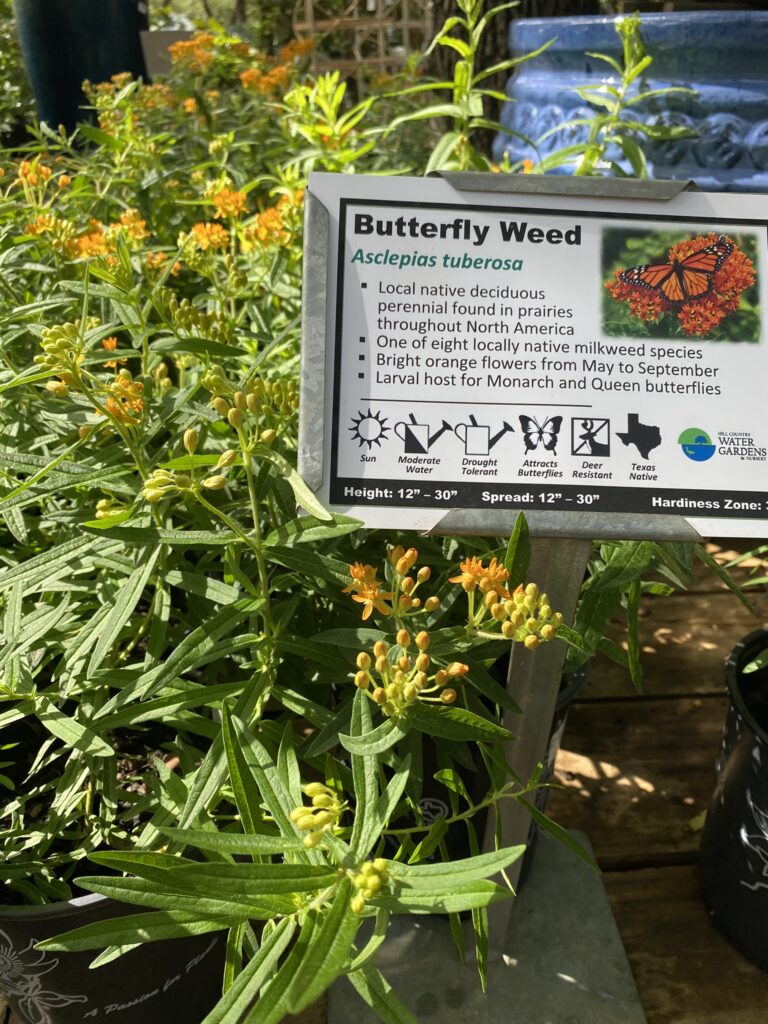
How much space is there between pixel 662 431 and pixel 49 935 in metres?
0.93

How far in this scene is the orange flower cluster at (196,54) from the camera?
8.09ft

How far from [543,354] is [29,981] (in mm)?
1022

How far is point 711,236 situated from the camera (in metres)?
0.90

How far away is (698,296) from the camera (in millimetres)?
886

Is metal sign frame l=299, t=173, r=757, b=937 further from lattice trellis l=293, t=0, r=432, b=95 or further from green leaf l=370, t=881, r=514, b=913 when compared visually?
lattice trellis l=293, t=0, r=432, b=95

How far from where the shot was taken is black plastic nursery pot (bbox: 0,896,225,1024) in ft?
3.29

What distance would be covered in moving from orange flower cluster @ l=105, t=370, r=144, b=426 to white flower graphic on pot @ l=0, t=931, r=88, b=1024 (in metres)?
0.65

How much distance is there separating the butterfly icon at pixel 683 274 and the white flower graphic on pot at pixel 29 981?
3.45ft

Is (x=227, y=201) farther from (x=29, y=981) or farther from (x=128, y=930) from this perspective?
(x=29, y=981)

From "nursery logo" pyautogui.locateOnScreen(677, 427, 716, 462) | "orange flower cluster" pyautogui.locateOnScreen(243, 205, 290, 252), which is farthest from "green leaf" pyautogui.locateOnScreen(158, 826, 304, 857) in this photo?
"orange flower cluster" pyautogui.locateOnScreen(243, 205, 290, 252)

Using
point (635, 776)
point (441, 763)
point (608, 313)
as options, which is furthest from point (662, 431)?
point (635, 776)

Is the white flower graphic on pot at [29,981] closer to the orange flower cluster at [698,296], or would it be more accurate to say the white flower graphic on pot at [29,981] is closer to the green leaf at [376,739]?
the green leaf at [376,739]

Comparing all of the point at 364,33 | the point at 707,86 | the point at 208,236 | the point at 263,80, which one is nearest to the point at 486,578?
the point at 208,236

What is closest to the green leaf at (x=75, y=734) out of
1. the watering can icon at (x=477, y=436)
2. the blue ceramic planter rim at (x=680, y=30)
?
the watering can icon at (x=477, y=436)
